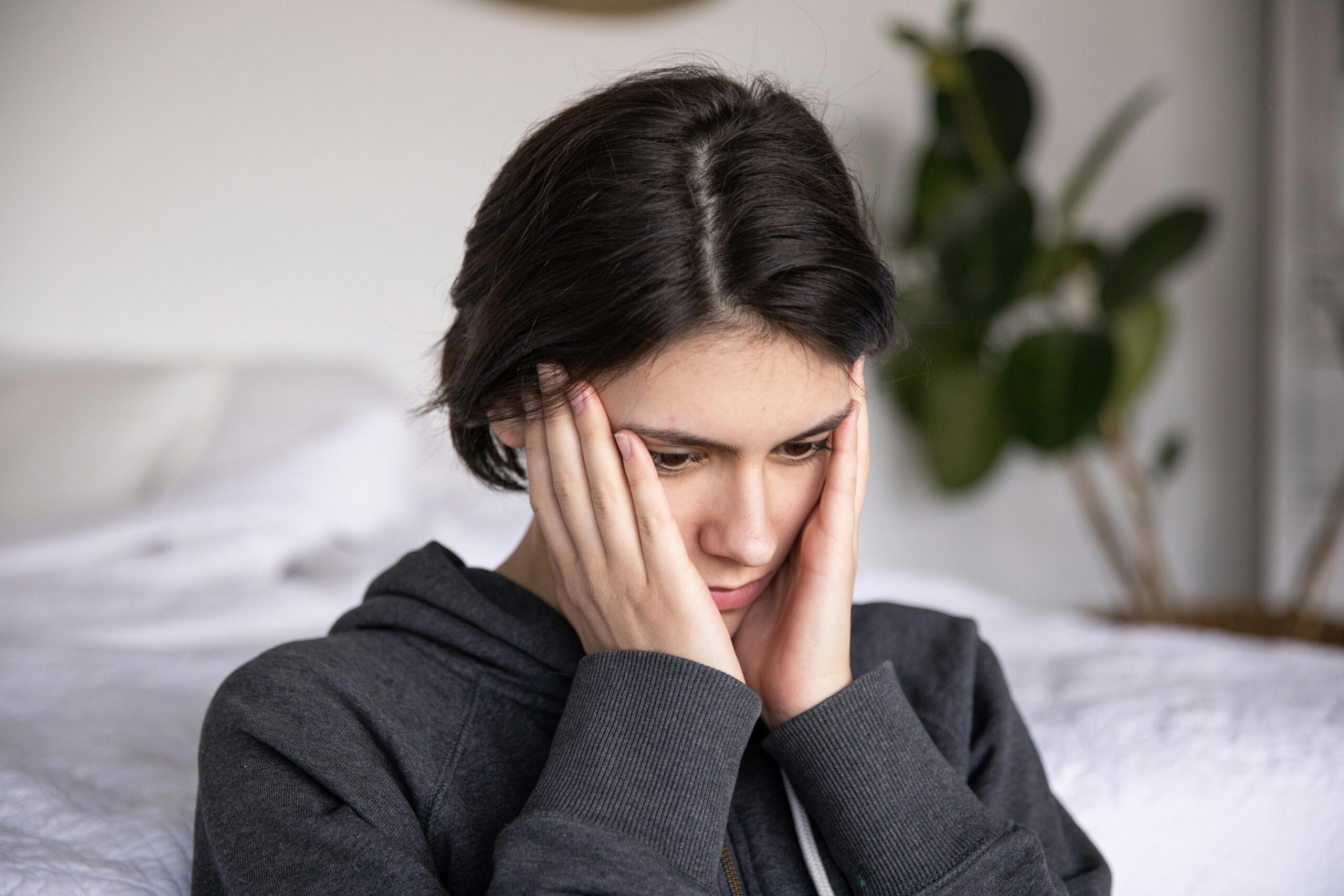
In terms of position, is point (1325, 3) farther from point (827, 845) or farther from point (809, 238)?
point (827, 845)

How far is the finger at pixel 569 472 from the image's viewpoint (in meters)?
0.75

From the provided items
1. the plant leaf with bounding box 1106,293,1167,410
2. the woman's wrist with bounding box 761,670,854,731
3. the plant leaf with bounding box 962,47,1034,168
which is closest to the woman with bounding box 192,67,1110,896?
the woman's wrist with bounding box 761,670,854,731

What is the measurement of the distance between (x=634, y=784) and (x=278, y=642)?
2.53 ft

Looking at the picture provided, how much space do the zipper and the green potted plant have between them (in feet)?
5.20

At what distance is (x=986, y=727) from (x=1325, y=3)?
2602mm

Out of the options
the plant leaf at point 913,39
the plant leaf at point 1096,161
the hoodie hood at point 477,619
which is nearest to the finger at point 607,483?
the hoodie hood at point 477,619

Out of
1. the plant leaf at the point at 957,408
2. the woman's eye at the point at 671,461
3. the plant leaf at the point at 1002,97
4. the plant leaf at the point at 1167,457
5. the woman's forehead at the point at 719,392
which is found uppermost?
the plant leaf at the point at 1002,97

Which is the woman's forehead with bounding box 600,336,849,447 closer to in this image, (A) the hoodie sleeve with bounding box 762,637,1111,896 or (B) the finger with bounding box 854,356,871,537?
(B) the finger with bounding box 854,356,871,537

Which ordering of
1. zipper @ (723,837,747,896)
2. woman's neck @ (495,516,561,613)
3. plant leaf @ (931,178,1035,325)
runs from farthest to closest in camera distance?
plant leaf @ (931,178,1035,325) → woman's neck @ (495,516,561,613) → zipper @ (723,837,747,896)

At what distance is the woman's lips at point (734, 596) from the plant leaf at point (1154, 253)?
1.88 meters

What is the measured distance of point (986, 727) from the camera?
859 mm

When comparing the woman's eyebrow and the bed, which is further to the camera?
the bed

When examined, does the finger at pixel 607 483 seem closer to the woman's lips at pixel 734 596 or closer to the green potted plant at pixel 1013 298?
the woman's lips at pixel 734 596

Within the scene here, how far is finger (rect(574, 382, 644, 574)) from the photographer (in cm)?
74
